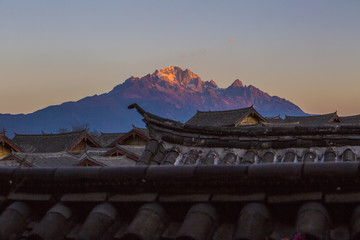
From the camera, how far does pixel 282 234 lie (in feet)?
10.6

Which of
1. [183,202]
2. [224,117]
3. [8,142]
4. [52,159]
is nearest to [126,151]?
[52,159]

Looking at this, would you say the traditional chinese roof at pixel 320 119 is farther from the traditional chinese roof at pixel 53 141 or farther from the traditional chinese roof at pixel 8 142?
the traditional chinese roof at pixel 8 142

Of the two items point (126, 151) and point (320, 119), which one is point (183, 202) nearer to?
point (126, 151)

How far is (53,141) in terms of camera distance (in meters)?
48.6

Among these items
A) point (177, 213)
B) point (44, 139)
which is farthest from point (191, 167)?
point (44, 139)

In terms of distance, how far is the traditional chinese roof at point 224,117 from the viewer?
48106mm

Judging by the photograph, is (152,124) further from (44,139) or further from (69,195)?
(44,139)

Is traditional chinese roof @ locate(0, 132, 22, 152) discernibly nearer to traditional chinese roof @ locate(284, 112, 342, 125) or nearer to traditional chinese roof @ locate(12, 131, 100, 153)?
traditional chinese roof @ locate(12, 131, 100, 153)

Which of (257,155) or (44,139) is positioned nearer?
(257,155)

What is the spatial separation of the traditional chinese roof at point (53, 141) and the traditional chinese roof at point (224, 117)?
32.5 feet

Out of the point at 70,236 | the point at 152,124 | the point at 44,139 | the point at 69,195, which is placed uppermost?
the point at 44,139

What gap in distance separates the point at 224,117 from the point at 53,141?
1678 centimetres

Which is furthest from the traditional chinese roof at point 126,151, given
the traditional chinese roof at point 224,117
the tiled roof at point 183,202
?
the tiled roof at point 183,202

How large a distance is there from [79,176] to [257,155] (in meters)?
4.45
